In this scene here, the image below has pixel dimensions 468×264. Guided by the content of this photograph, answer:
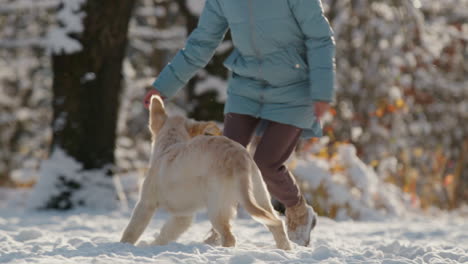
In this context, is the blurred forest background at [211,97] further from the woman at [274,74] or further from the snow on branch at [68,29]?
the woman at [274,74]

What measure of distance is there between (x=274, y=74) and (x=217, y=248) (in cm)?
116

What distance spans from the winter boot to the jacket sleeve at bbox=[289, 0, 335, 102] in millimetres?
863

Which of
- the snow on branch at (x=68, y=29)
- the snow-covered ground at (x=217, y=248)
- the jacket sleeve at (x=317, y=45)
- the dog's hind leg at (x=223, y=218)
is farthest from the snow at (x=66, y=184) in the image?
the jacket sleeve at (x=317, y=45)

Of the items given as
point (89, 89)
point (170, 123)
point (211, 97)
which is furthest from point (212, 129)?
point (89, 89)

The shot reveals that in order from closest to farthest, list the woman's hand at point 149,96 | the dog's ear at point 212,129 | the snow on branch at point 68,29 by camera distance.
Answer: the dog's ear at point 212,129, the woman's hand at point 149,96, the snow on branch at point 68,29

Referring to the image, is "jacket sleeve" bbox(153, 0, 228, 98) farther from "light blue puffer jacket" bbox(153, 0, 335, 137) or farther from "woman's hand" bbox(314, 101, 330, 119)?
"woman's hand" bbox(314, 101, 330, 119)

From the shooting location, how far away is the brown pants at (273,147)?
423cm

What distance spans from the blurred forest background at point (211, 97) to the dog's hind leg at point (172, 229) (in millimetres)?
3064

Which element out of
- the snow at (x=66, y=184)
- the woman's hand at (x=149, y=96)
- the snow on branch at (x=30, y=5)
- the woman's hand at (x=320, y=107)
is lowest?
the snow at (x=66, y=184)

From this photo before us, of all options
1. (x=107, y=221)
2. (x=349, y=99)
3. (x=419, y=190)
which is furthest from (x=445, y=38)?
(x=107, y=221)

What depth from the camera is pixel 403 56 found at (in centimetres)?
1100

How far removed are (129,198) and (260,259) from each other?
487 centimetres

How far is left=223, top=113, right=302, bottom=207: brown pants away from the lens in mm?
4234

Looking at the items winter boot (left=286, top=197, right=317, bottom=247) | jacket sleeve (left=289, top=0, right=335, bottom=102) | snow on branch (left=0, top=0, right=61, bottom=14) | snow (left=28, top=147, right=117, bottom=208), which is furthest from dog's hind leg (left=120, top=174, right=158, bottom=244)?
snow on branch (left=0, top=0, right=61, bottom=14)
